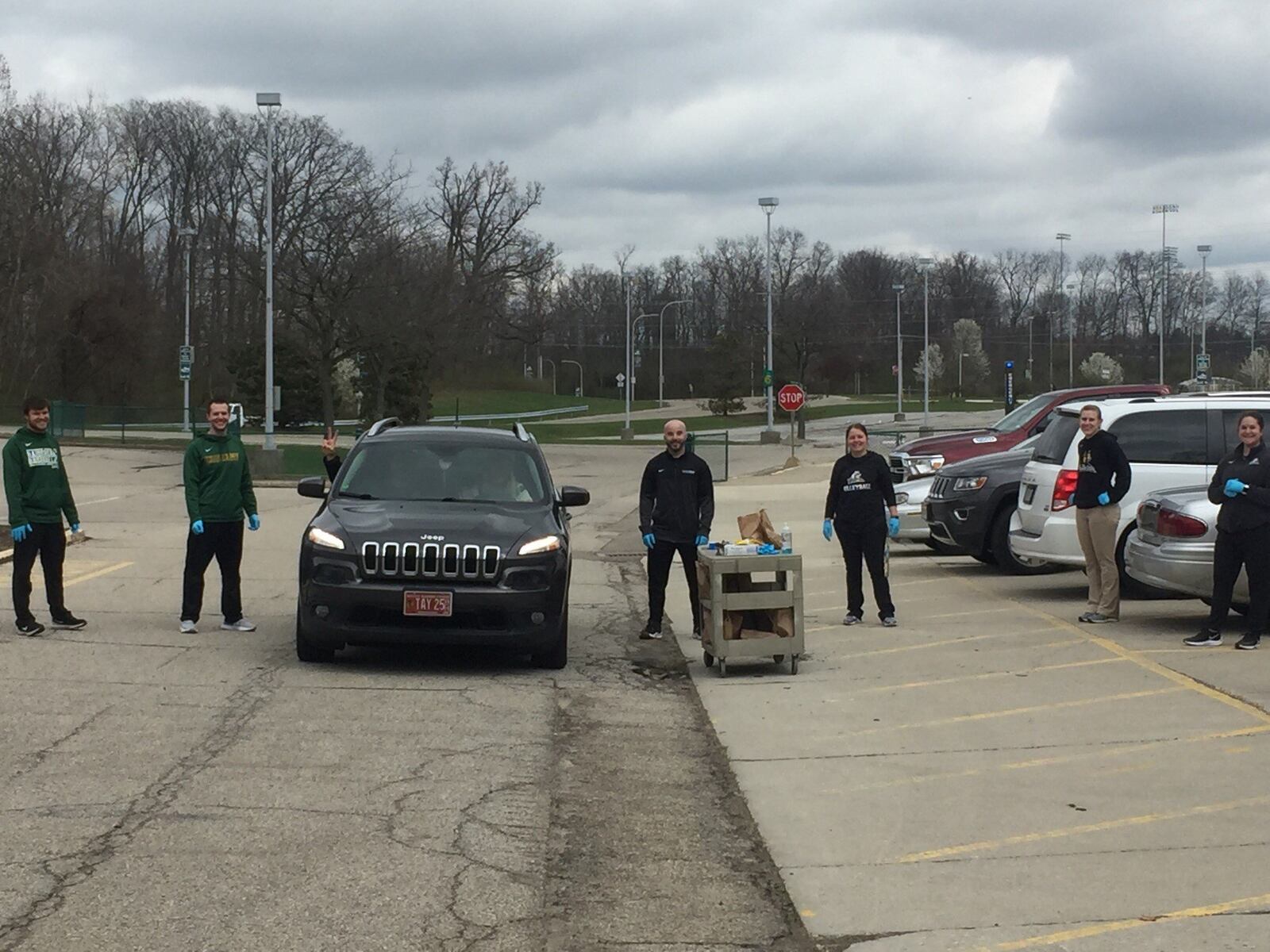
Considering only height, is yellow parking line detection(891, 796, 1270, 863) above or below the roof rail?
below

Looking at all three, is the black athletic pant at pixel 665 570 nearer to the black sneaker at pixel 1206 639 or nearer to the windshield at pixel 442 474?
the windshield at pixel 442 474

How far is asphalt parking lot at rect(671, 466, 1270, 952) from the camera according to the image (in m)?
5.47

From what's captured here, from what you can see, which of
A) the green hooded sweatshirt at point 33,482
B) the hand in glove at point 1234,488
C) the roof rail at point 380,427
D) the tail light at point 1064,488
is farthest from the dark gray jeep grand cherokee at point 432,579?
the tail light at point 1064,488

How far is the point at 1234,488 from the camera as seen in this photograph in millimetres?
11133

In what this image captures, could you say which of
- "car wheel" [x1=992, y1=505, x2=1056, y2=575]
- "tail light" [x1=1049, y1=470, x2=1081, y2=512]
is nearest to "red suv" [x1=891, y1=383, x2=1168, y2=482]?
"car wheel" [x1=992, y1=505, x2=1056, y2=575]

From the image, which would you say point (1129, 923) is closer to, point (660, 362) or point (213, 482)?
point (213, 482)

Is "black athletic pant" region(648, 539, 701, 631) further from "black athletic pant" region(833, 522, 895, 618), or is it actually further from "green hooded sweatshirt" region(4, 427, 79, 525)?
"green hooded sweatshirt" region(4, 427, 79, 525)

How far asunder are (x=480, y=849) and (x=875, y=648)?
626cm

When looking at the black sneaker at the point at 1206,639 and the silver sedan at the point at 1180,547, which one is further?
the silver sedan at the point at 1180,547

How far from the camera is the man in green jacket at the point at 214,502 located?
12.2 meters

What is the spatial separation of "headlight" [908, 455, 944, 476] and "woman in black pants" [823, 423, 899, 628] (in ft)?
32.8

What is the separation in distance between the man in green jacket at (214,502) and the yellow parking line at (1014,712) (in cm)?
538

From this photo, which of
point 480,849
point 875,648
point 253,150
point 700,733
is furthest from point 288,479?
point 253,150

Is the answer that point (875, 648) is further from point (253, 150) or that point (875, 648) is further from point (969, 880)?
point (253, 150)
